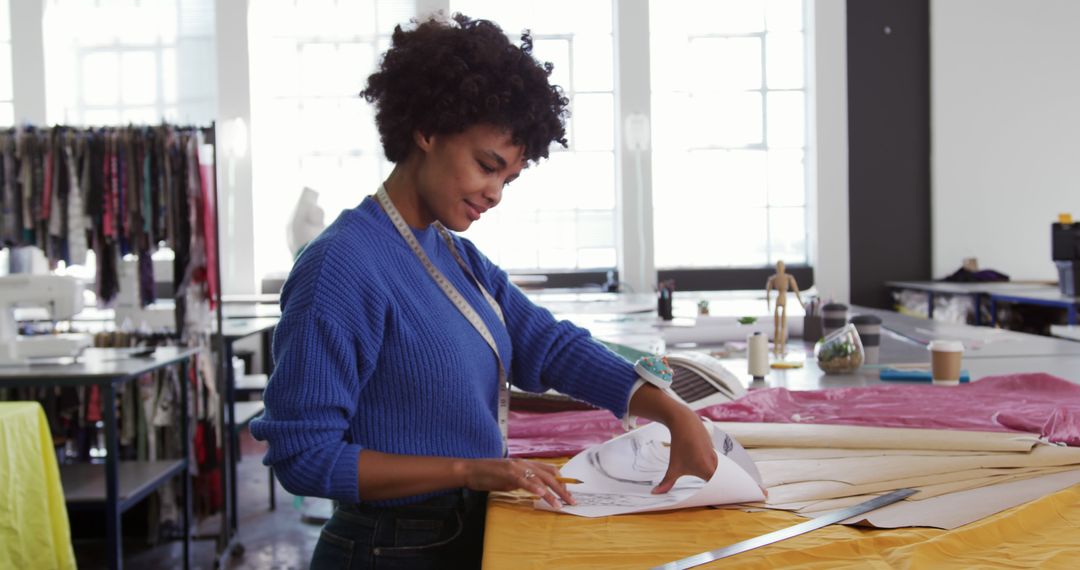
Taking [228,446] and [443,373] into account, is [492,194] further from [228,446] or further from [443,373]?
[228,446]

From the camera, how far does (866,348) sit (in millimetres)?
2949

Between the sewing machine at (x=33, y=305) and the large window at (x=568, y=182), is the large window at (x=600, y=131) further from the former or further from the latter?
the sewing machine at (x=33, y=305)

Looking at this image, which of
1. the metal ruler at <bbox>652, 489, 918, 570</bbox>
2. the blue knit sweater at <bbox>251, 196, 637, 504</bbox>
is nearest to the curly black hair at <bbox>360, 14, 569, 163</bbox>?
the blue knit sweater at <bbox>251, 196, 637, 504</bbox>

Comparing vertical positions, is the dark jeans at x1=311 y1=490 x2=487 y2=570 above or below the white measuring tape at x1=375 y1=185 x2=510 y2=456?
below

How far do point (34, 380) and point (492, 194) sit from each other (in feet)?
7.71

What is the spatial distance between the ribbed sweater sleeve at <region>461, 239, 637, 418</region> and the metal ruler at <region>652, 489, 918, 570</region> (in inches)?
14.2

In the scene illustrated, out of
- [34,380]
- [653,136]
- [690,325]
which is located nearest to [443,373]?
[34,380]

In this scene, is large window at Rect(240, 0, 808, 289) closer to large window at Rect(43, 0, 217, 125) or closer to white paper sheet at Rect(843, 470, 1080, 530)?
large window at Rect(43, 0, 217, 125)

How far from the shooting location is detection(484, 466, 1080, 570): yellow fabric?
3.74 ft

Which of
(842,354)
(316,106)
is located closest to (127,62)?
(316,106)

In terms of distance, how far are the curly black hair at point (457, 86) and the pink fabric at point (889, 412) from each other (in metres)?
0.65

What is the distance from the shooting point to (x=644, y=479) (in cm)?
147

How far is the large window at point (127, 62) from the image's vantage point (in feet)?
27.0

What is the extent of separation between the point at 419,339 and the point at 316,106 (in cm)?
764
